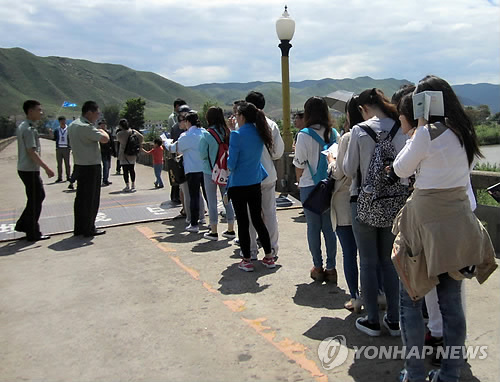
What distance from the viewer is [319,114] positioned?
4.97 meters

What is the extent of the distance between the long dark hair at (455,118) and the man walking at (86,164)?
218 inches

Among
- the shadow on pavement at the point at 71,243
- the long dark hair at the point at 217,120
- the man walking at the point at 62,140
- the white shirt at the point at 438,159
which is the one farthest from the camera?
the man walking at the point at 62,140

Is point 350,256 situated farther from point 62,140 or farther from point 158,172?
point 62,140

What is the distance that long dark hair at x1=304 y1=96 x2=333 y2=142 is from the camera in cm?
497

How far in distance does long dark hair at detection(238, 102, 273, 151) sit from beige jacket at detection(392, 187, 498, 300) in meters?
2.77

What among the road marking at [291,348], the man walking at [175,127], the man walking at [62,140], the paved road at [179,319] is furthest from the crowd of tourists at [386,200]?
the man walking at [62,140]

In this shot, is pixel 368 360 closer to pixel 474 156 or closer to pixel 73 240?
pixel 474 156

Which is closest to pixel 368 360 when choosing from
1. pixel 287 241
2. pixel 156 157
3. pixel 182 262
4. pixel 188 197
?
pixel 182 262

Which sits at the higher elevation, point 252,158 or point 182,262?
point 252,158

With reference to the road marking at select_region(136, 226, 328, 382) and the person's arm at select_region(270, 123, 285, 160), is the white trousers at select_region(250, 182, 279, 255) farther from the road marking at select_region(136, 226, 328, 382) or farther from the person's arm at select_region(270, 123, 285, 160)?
the road marking at select_region(136, 226, 328, 382)

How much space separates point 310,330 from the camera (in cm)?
406

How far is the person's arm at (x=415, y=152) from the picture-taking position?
2.88 metres

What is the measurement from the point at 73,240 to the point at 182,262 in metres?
2.27

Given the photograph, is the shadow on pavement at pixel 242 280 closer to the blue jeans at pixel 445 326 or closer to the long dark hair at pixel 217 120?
the long dark hair at pixel 217 120
